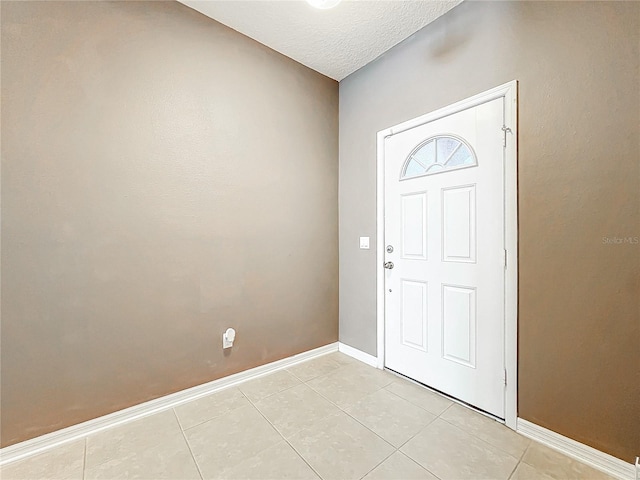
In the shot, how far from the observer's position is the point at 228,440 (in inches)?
61.4

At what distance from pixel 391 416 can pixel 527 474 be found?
70cm

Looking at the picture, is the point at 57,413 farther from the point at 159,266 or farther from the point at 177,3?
the point at 177,3

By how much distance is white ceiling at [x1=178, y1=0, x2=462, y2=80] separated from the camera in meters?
1.91

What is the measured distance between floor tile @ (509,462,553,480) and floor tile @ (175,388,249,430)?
1.57 meters

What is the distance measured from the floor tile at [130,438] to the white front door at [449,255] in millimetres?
1676

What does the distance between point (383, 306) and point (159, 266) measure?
1.78m

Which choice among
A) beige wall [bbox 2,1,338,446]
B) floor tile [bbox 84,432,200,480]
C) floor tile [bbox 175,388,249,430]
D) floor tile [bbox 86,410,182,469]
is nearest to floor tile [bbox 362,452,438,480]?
floor tile [bbox 84,432,200,480]

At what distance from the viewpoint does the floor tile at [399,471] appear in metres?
1.32

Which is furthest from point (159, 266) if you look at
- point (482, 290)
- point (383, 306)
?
point (482, 290)

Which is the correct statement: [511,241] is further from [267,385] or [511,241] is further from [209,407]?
[209,407]

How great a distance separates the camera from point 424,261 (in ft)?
6.95
